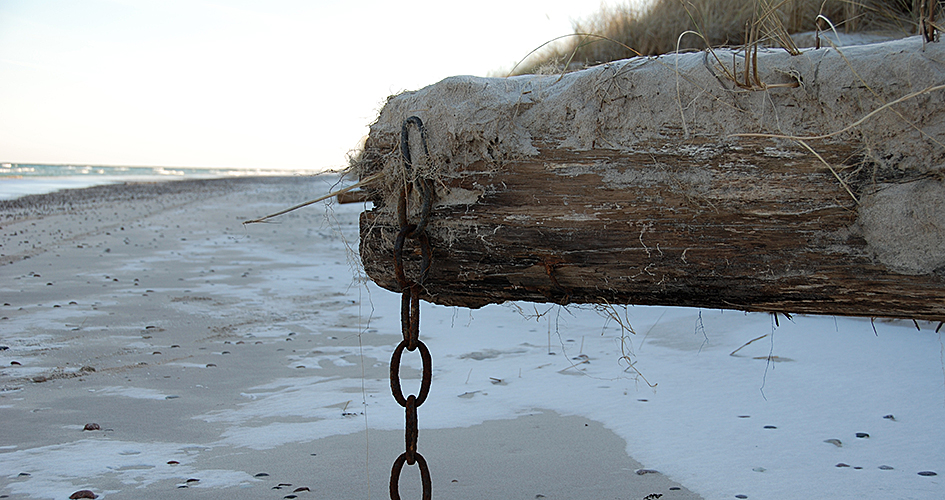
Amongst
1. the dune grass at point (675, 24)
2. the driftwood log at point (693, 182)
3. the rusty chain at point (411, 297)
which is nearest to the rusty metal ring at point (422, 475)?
the rusty chain at point (411, 297)

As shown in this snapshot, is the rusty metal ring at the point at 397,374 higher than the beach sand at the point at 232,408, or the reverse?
the rusty metal ring at the point at 397,374

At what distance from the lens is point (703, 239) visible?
57.9 inches

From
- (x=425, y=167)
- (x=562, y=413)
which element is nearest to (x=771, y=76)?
(x=425, y=167)

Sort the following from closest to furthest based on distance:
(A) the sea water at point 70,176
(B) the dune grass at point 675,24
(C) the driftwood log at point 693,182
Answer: (C) the driftwood log at point 693,182, (B) the dune grass at point 675,24, (A) the sea water at point 70,176

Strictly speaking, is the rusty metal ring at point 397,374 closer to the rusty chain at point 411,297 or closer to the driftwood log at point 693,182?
the rusty chain at point 411,297

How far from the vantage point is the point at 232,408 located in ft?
11.8

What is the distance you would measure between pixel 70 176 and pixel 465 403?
51.7 metres

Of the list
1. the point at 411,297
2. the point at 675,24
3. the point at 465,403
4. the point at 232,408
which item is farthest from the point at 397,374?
the point at 675,24

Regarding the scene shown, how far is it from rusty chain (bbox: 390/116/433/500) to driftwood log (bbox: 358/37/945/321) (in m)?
0.04

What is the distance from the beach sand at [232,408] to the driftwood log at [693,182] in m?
0.39

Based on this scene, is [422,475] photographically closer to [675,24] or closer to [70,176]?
[675,24]

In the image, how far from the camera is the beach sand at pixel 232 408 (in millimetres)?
2688

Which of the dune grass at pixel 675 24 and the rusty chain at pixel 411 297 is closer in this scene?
the rusty chain at pixel 411 297

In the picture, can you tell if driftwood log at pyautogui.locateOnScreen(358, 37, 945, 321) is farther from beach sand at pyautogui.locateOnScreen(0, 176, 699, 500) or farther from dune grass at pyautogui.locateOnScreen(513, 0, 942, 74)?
dune grass at pyautogui.locateOnScreen(513, 0, 942, 74)
